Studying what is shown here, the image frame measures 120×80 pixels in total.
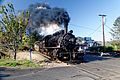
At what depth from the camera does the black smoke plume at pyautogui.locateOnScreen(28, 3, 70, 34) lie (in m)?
32.7

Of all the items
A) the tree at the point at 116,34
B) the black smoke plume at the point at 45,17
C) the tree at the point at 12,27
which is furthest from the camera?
the tree at the point at 116,34

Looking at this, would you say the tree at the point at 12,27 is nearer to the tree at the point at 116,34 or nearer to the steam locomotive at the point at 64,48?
the steam locomotive at the point at 64,48

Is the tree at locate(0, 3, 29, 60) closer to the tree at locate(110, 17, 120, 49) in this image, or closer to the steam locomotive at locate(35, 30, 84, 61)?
the steam locomotive at locate(35, 30, 84, 61)

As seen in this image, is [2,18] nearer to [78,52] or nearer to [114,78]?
[78,52]

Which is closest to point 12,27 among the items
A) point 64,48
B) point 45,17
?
point 64,48

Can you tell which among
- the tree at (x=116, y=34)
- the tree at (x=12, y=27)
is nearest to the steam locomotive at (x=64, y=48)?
the tree at (x=12, y=27)

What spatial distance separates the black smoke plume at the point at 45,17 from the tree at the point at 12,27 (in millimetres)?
7287

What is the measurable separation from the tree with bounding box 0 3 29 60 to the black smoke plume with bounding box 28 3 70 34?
7.29 meters

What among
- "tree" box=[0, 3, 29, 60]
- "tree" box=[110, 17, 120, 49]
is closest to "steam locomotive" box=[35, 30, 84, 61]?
"tree" box=[0, 3, 29, 60]

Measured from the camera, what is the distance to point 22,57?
Result: 27172 millimetres

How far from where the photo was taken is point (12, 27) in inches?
958

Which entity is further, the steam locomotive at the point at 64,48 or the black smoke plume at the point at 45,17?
the black smoke plume at the point at 45,17

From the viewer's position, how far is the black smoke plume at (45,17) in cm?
3272

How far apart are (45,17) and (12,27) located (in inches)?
412
